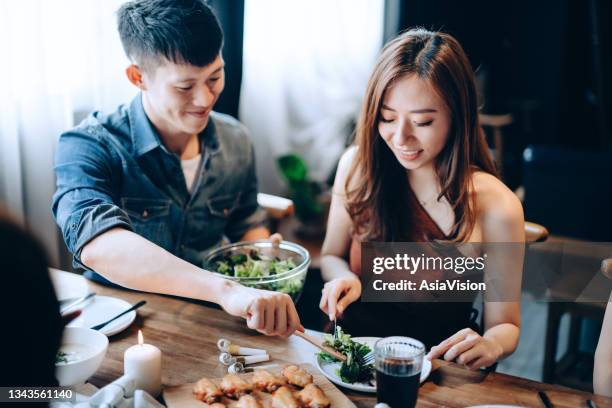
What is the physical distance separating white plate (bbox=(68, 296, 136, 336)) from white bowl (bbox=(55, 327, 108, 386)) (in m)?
0.08

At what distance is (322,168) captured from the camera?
12.5ft

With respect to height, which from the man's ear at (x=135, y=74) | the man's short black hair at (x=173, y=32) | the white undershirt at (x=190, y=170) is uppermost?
the man's short black hair at (x=173, y=32)

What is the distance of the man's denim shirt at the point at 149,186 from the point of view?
1.45 meters

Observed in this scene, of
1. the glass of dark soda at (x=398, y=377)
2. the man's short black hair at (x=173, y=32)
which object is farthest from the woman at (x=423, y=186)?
the man's short black hair at (x=173, y=32)

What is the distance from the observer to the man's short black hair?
5.24 ft

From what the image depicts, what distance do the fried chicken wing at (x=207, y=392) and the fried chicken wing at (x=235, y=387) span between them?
0.05 feet

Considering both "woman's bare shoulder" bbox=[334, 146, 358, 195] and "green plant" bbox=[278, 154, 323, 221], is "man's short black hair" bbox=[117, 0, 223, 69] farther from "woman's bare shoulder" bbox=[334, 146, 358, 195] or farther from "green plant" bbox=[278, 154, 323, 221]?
"green plant" bbox=[278, 154, 323, 221]

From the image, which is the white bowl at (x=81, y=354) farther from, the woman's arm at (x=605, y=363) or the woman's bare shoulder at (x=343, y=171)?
the woman's arm at (x=605, y=363)

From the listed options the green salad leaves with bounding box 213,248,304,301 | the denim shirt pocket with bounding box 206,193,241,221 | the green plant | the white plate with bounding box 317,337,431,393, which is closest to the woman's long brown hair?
the green salad leaves with bounding box 213,248,304,301

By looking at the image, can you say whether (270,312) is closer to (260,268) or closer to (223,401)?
(223,401)

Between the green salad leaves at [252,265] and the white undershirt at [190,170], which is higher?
the white undershirt at [190,170]

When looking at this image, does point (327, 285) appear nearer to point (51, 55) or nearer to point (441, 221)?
point (441, 221)

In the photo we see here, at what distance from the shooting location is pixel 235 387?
1.09 meters

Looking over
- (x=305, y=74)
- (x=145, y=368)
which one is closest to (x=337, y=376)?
Answer: (x=145, y=368)
